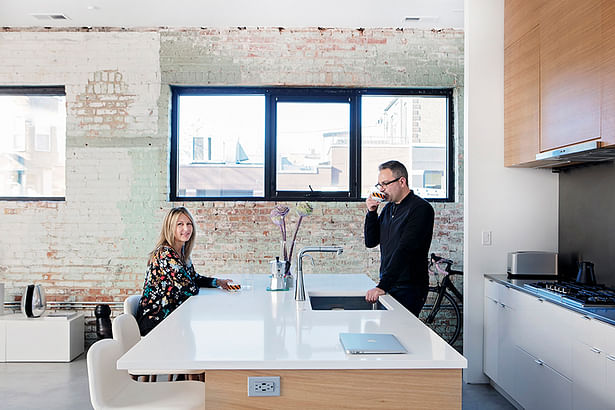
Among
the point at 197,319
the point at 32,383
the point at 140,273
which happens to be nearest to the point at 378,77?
the point at 140,273

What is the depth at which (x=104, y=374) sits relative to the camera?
6.59ft

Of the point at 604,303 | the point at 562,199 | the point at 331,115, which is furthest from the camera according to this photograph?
the point at 331,115

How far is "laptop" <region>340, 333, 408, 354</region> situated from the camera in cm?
176

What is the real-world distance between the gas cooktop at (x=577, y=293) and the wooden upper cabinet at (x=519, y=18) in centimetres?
175

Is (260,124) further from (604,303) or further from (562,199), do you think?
(604,303)

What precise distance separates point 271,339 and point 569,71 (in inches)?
94.0

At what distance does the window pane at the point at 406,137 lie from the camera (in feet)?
16.7

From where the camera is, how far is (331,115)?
5098mm

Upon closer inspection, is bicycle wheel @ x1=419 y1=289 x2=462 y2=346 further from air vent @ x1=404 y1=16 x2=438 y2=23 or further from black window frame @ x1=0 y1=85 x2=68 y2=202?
black window frame @ x1=0 y1=85 x2=68 y2=202

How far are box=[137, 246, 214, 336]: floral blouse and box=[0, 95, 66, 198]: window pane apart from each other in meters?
2.66

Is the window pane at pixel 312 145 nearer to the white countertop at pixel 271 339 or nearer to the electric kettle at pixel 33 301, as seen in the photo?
the white countertop at pixel 271 339

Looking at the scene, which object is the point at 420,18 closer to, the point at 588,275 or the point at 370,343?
the point at 588,275

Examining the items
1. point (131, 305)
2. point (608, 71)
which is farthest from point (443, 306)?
point (131, 305)

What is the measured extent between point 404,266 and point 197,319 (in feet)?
4.40
